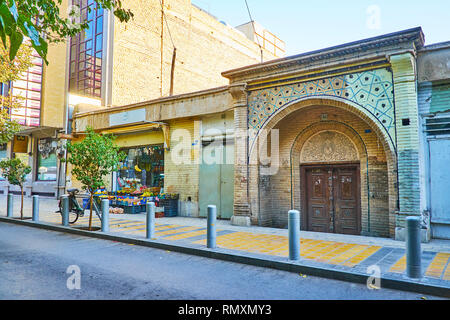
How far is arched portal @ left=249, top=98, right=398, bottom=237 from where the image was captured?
9477 mm

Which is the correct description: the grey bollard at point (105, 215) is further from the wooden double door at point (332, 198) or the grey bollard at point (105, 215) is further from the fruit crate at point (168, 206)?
the wooden double door at point (332, 198)

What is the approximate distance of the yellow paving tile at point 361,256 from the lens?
583 cm

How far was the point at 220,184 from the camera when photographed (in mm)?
12602

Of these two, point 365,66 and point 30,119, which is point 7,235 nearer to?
point 365,66

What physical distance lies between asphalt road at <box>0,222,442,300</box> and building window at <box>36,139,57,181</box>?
13911 millimetres

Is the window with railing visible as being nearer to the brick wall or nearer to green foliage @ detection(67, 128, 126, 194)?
the brick wall

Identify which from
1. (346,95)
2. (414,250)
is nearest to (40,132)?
(346,95)

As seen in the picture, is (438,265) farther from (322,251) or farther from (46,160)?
(46,160)

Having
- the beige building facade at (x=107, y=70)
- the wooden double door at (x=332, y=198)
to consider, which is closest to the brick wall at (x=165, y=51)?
the beige building facade at (x=107, y=70)

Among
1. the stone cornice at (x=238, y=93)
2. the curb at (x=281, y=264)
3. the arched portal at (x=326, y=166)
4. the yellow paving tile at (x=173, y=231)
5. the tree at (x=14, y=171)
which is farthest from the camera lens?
the tree at (x=14, y=171)

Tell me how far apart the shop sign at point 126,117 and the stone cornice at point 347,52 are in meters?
5.80

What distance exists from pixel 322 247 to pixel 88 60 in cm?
1767

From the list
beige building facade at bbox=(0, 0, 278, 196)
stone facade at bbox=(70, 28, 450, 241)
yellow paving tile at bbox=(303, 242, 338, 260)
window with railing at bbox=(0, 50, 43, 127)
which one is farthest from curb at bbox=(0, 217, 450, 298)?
window with railing at bbox=(0, 50, 43, 127)

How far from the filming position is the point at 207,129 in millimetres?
13023
